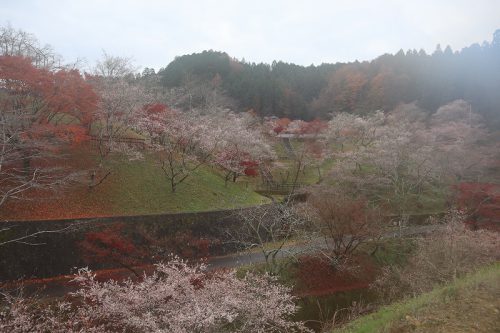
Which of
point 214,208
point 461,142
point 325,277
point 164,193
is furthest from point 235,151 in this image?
point 461,142

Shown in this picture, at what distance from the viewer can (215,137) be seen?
2872 cm

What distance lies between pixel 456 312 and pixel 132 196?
18118 mm

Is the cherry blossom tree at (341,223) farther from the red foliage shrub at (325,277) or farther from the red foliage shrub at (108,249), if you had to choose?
the red foliage shrub at (108,249)

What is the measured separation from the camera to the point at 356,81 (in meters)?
58.2

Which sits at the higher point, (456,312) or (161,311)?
(456,312)

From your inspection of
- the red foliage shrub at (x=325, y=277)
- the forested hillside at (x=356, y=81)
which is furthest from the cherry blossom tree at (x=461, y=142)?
the red foliage shrub at (x=325, y=277)

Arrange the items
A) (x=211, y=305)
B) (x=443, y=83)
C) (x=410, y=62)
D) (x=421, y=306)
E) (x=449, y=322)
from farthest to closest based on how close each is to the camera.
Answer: (x=410, y=62)
(x=443, y=83)
(x=211, y=305)
(x=421, y=306)
(x=449, y=322)

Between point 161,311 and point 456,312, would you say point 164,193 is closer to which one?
point 161,311

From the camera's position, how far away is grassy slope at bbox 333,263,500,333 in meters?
7.44

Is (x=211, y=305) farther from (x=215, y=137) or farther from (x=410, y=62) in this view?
(x=410, y=62)

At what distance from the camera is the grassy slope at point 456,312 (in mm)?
7441

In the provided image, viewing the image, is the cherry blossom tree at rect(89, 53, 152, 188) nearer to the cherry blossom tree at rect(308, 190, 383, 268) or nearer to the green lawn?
the green lawn

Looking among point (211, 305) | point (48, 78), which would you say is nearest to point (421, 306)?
point (211, 305)

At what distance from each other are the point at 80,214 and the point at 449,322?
17.1m
